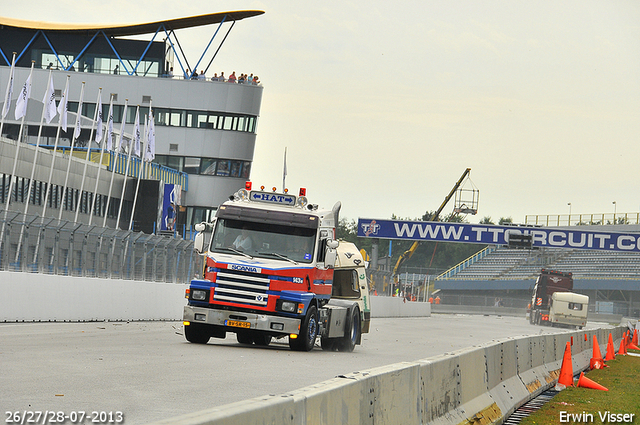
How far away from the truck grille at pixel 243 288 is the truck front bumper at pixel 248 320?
244 millimetres

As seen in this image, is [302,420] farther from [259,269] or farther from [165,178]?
[165,178]

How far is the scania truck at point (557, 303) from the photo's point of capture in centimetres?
5947

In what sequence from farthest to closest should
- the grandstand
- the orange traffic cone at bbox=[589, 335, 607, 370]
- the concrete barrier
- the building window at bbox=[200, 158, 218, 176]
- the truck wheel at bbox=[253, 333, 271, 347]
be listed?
the grandstand, the building window at bbox=[200, 158, 218, 176], the concrete barrier, the orange traffic cone at bbox=[589, 335, 607, 370], the truck wheel at bbox=[253, 333, 271, 347]

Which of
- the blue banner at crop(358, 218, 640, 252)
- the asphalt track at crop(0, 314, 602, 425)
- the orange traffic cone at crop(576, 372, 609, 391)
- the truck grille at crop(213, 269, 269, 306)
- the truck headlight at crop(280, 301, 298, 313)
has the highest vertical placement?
the blue banner at crop(358, 218, 640, 252)

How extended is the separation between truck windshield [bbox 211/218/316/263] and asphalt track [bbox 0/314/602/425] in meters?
1.85

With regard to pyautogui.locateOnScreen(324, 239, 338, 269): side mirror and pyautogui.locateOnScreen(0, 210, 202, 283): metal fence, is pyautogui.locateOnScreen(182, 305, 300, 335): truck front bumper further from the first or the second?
pyautogui.locateOnScreen(0, 210, 202, 283): metal fence

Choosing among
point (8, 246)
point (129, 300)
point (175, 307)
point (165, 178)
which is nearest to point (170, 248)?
point (175, 307)

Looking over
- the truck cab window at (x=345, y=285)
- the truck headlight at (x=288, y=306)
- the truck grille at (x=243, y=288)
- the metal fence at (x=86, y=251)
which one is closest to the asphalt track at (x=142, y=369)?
the truck headlight at (x=288, y=306)

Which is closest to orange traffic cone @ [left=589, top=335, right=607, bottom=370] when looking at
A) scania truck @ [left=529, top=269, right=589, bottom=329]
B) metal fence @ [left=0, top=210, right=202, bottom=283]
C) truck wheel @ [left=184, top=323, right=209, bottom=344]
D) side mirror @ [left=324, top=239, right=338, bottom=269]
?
side mirror @ [left=324, top=239, right=338, bottom=269]

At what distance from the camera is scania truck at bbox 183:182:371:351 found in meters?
17.1

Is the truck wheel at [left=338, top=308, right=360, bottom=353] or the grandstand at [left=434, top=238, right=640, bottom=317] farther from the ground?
the grandstand at [left=434, top=238, right=640, bottom=317]

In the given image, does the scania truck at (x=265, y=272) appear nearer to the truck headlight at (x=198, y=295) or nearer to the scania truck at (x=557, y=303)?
the truck headlight at (x=198, y=295)

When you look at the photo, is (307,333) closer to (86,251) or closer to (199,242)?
(199,242)

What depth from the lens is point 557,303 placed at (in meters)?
60.2
